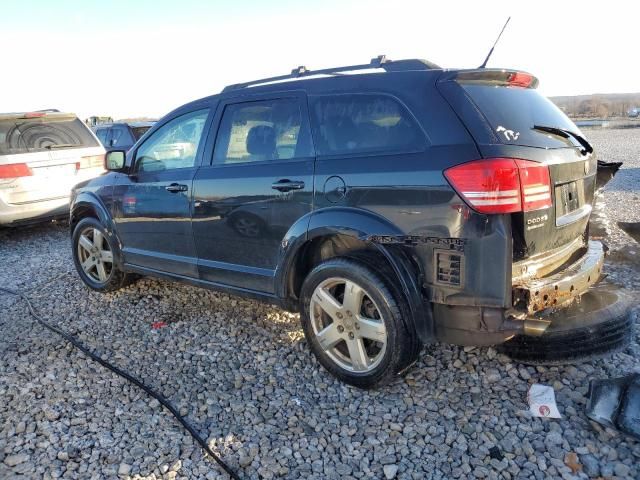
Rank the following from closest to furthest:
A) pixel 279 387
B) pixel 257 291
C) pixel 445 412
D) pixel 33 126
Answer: pixel 445 412 < pixel 279 387 < pixel 257 291 < pixel 33 126

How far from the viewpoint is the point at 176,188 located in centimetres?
433

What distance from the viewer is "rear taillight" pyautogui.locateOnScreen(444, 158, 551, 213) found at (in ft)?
8.87

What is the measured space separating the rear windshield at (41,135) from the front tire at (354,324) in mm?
6054

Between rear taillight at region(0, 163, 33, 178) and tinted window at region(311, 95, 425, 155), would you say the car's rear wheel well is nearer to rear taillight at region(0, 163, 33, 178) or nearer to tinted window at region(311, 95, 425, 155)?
tinted window at region(311, 95, 425, 155)

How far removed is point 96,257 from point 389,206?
3.64 meters

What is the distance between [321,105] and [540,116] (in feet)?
4.55

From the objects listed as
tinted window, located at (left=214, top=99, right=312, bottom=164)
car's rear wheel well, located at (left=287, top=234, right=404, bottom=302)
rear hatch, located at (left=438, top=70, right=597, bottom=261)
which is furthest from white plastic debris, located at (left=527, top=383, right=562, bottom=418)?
tinted window, located at (left=214, top=99, right=312, bottom=164)

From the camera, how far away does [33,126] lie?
Result: 7.84 metres

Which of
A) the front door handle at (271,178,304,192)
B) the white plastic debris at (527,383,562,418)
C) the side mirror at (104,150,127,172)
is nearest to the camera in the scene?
the white plastic debris at (527,383,562,418)

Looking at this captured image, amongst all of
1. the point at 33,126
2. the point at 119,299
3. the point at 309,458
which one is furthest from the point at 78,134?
the point at 309,458

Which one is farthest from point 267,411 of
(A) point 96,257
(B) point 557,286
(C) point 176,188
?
(A) point 96,257

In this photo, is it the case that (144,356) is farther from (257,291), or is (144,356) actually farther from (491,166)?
(491,166)

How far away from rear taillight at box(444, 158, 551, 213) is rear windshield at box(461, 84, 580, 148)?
21 cm

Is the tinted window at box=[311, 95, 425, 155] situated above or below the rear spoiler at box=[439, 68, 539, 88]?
below
